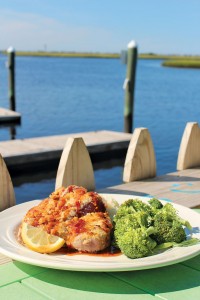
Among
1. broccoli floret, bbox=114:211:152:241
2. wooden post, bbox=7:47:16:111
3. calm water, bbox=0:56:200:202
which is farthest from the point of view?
wooden post, bbox=7:47:16:111

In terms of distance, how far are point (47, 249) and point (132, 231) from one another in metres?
0.40

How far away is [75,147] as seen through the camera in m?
4.16

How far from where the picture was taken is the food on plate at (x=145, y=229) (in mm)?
2078

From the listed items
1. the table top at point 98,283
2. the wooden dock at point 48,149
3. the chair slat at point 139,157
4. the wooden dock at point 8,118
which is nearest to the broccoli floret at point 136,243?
the table top at point 98,283

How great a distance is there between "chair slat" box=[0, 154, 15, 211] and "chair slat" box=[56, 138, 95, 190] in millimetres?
668

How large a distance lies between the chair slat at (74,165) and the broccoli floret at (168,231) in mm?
2010

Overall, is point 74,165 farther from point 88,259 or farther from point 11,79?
point 11,79

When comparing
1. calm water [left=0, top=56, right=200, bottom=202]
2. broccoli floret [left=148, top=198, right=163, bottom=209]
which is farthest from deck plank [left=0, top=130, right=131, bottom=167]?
broccoli floret [left=148, top=198, right=163, bottom=209]

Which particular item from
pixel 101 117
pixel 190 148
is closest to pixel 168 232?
pixel 190 148

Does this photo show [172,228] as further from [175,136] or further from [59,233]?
[175,136]

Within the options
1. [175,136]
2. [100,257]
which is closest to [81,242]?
[100,257]

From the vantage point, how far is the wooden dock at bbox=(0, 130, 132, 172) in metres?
10.2

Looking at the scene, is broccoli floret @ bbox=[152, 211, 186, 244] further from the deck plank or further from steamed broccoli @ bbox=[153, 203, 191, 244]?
the deck plank

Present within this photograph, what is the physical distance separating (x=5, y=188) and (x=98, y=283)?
5.51ft
